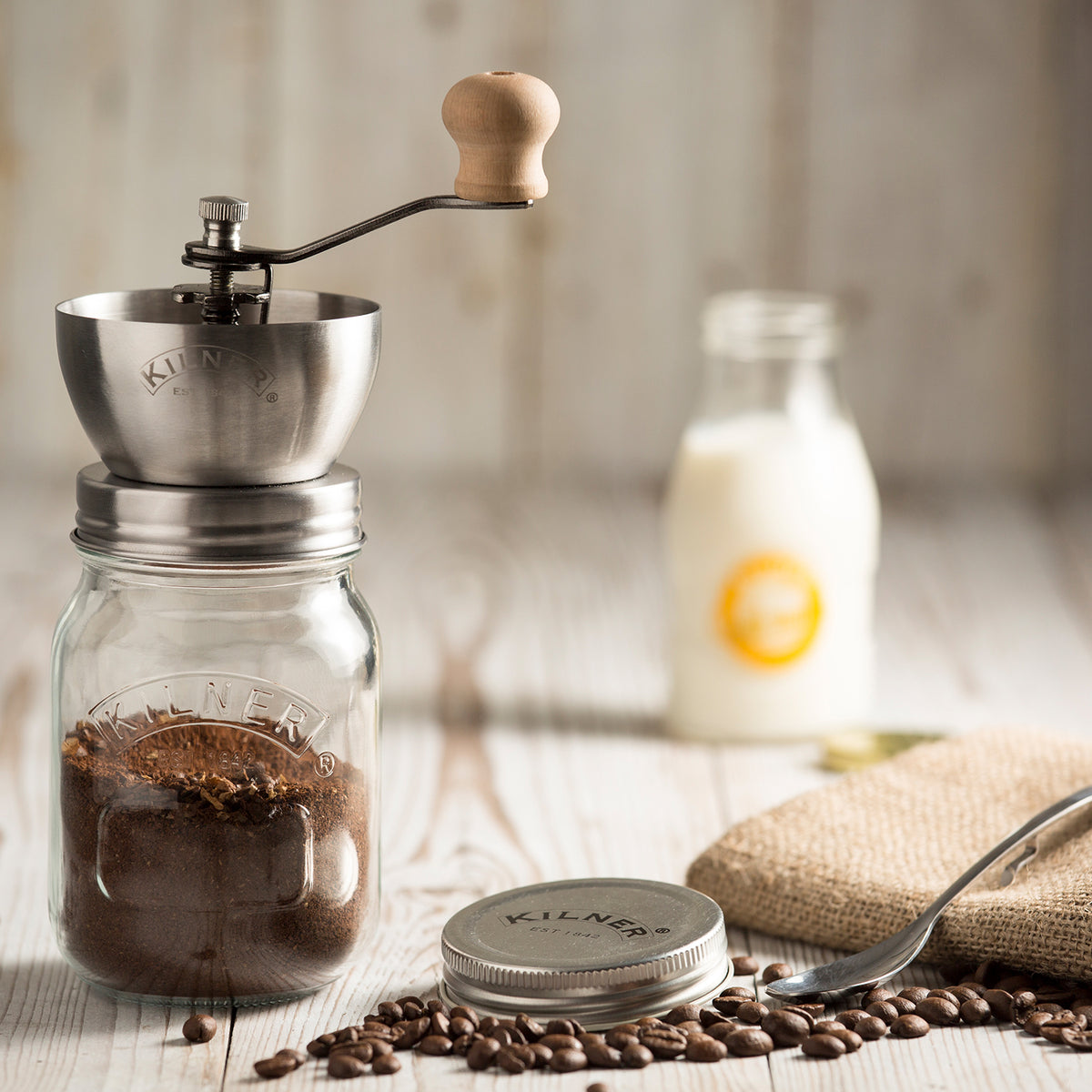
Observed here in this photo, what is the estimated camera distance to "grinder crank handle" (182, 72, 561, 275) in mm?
767

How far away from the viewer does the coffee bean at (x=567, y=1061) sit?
0.77m

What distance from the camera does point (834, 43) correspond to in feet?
6.86

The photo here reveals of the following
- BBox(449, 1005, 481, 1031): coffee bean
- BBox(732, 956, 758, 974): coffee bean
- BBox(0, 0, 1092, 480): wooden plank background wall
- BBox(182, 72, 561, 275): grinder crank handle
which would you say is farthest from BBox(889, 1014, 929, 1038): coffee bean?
BBox(0, 0, 1092, 480): wooden plank background wall

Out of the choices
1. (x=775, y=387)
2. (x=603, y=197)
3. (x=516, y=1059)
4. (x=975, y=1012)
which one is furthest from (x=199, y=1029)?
(x=603, y=197)

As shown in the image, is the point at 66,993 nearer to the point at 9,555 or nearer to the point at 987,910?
the point at 987,910

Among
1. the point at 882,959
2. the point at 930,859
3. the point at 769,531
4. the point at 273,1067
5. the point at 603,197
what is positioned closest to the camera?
the point at 273,1067

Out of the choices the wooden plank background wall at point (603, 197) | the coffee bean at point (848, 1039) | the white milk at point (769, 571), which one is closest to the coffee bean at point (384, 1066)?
the coffee bean at point (848, 1039)

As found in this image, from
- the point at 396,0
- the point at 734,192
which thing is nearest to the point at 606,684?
the point at 734,192

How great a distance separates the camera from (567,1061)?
77 centimetres

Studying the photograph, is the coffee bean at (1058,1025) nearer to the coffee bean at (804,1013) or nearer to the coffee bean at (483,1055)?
the coffee bean at (804,1013)

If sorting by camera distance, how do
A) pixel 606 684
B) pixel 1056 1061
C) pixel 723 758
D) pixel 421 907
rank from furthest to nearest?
pixel 606 684 < pixel 723 758 < pixel 421 907 < pixel 1056 1061

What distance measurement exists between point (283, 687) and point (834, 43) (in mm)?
1520

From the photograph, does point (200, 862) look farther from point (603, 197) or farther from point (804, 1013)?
point (603, 197)

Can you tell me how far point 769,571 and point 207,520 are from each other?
24.9 inches
